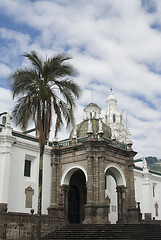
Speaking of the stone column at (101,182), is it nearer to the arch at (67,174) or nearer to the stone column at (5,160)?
the arch at (67,174)

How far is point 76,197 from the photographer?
33.4 metres

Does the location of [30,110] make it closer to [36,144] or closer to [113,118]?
[36,144]

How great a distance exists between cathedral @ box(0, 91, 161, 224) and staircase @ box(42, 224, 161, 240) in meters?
1.48

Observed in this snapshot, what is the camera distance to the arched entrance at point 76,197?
106 ft

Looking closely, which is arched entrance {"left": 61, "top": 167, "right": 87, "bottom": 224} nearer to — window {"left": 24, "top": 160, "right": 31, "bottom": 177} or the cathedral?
the cathedral

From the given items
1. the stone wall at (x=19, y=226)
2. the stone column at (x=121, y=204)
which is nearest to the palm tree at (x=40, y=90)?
the stone wall at (x=19, y=226)

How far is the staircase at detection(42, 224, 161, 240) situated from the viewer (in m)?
23.5

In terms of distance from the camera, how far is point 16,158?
28375 millimetres

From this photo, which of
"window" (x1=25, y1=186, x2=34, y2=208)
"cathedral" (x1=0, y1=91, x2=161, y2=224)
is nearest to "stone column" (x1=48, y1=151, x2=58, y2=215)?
"cathedral" (x1=0, y1=91, x2=161, y2=224)

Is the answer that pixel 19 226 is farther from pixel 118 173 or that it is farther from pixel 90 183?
pixel 118 173

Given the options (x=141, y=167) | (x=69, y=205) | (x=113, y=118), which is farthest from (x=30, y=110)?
(x=113, y=118)

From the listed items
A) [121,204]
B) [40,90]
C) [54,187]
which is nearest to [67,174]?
[54,187]

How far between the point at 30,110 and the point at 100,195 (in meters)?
11.4

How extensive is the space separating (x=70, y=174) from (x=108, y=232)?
7924 millimetres
